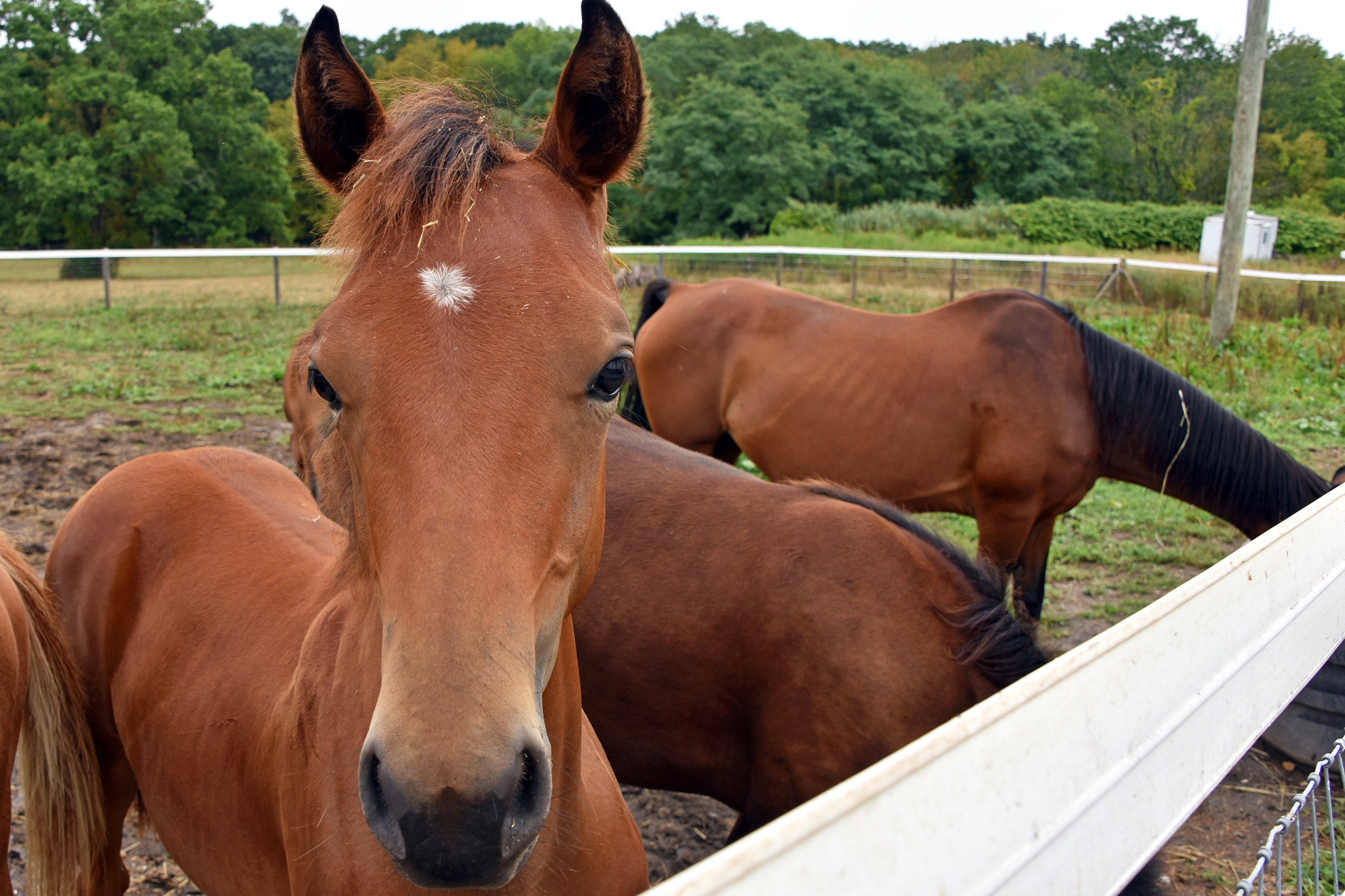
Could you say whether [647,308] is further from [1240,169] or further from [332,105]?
[1240,169]

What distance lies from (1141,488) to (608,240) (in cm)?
661

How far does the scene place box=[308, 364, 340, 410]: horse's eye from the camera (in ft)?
4.29

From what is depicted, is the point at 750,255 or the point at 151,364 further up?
the point at 750,255

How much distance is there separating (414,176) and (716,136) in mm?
34895

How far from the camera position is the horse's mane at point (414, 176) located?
1.35m

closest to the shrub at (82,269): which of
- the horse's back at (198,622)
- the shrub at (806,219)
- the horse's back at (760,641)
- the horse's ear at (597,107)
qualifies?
the horse's back at (198,622)

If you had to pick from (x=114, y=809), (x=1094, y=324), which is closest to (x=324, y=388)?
(x=114, y=809)

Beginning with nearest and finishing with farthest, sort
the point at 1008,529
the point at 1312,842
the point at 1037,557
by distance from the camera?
1. the point at 1312,842
2. the point at 1008,529
3. the point at 1037,557

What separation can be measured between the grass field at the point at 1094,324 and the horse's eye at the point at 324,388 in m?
2.61

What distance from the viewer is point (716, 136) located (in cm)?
3409

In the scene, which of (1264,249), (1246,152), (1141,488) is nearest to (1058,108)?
(1264,249)

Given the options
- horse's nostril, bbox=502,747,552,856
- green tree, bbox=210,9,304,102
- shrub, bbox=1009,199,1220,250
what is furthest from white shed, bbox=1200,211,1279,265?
→ green tree, bbox=210,9,304,102

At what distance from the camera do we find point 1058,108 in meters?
47.3

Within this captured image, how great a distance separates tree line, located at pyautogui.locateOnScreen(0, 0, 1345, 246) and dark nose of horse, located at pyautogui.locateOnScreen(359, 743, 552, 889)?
24.9 metres
